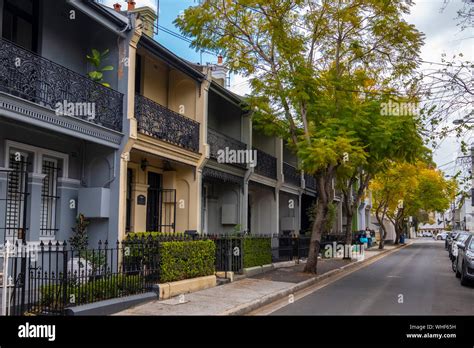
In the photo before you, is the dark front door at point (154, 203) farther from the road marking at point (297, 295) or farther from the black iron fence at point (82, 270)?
the road marking at point (297, 295)

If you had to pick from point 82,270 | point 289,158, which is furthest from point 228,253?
point 289,158

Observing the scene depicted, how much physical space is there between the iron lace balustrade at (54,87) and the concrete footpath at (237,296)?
4589 millimetres

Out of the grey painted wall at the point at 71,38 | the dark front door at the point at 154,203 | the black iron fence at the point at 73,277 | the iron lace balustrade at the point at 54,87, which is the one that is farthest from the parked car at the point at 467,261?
the grey painted wall at the point at 71,38

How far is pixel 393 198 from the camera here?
4034 cm

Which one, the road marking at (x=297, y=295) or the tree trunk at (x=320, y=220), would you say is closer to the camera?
the road marking at (x=297, y=295)

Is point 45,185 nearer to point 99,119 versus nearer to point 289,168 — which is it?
point 99,119

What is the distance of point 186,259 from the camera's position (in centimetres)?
1255

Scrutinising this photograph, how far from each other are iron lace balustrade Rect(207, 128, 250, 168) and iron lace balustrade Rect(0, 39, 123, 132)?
17.4ft

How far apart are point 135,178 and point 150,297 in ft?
18.4

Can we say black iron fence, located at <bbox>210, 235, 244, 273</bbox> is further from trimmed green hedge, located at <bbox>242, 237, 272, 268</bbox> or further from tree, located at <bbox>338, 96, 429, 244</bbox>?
tree, located at <bbox>338, 96, 429, 244</bbox>

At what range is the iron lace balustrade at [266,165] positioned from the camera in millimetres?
21844

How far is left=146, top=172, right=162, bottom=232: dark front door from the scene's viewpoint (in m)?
16.5
